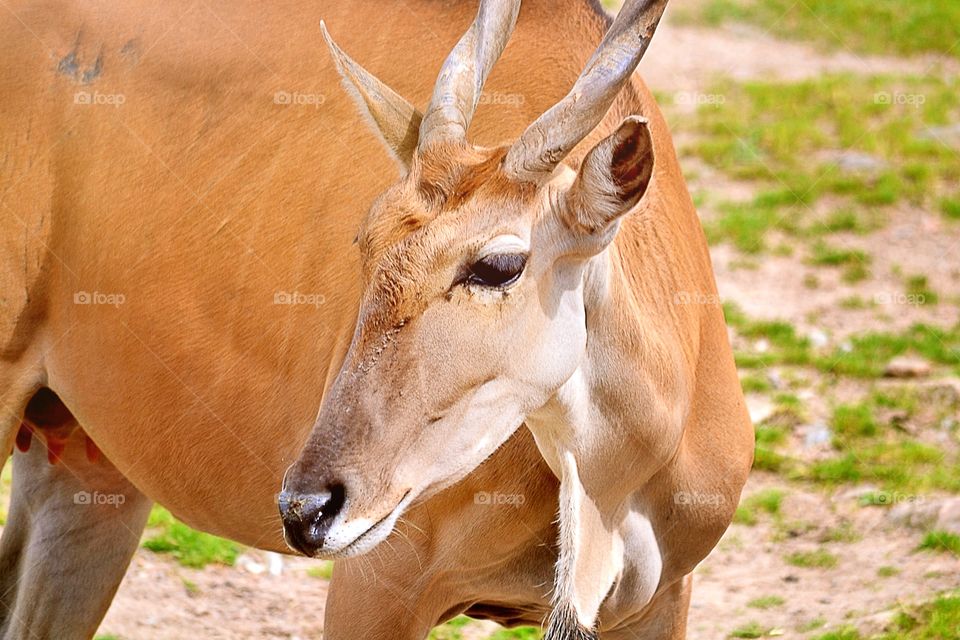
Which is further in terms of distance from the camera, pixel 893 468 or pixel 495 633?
pixel 893 468

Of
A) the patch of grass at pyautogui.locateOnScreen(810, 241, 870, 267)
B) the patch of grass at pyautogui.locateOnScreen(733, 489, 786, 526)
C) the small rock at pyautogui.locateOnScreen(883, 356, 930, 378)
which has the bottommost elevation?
the patch of grass at pyautogui.locateOnScreen(733, 489, 786, 526)

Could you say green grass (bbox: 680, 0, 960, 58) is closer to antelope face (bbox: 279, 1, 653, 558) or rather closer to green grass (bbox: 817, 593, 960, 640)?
green grass (bbox: 817, 593, 960, 640)

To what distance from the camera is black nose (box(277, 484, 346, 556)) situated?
307 centimetres

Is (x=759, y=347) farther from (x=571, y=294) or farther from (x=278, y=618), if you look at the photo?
(x=571, y=294)

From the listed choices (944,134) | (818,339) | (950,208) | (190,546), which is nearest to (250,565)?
(190,546)

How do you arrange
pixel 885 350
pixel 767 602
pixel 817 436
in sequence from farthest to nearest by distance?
pixel 885 350, pixel 817 436, pixel 767 602

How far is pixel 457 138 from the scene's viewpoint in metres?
3.42

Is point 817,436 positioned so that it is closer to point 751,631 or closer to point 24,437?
point 751,631

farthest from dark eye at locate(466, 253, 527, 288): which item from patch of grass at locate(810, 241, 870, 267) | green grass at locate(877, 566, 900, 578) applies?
patch of grass at locate(810, 241, 870, 267)

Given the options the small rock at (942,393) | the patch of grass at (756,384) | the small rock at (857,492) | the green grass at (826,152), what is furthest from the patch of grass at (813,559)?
the green grass at (826,152)

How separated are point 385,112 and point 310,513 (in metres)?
1.09

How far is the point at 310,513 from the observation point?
3068mm

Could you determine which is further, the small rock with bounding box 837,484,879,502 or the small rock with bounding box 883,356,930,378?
the small rock with bounding box 883,356,930,378

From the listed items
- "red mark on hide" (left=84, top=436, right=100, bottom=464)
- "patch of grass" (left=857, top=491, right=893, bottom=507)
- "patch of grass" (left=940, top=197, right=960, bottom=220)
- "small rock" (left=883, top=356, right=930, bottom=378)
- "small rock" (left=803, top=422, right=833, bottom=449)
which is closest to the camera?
"red mark on hide" (left=84, top=436, right=100, bottom=464)
